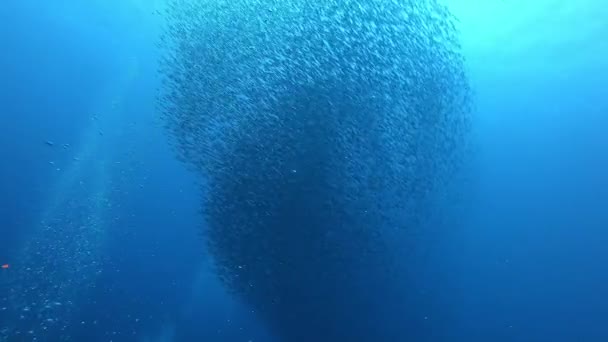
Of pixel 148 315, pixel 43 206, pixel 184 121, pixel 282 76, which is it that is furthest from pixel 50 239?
pixel 282 76

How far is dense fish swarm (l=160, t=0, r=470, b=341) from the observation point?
6645 mm

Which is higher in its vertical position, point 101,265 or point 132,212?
point 132,212

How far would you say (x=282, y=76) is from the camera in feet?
21.9

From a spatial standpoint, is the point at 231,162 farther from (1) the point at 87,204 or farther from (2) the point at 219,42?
(1) the point at 87,204

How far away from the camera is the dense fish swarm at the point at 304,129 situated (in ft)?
21.8

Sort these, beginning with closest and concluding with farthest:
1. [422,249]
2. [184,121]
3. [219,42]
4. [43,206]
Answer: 1. [43,206]
2. [219,42]
3. [184,121]
4. [422,249]

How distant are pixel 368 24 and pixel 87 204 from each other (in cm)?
601

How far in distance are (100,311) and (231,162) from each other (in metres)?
3.53

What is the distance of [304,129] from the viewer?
6.94 metres

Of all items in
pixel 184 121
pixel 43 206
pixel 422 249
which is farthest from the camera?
pixel 422 249

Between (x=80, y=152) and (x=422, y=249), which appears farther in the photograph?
(x=422, y=249)

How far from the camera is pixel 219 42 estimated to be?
678 centimetres

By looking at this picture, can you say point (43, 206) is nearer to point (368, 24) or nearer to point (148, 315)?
point (148, 315)

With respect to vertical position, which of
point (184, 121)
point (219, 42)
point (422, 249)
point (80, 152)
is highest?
point (219, 42)
